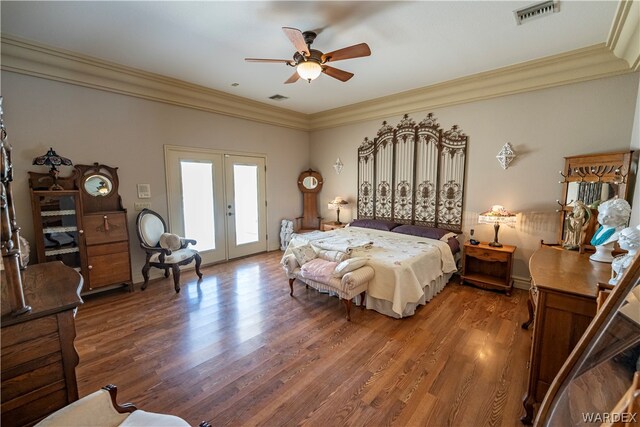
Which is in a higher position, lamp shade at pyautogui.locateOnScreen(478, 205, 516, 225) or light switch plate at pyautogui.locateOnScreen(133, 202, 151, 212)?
light switch plate at pyautogui.locateOnScreen(133, 202, 151, 212)

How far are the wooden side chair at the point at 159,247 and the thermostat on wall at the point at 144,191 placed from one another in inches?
9.2

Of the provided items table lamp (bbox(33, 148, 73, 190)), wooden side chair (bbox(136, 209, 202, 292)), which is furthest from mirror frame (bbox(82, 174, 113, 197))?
wooden side chair (bbox(136, 209, 202, 292))

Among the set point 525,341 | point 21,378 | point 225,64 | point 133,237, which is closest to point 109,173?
point 133,237

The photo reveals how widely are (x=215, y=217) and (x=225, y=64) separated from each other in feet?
8.43

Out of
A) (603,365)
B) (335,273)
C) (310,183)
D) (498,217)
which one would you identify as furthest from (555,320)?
(310,183)

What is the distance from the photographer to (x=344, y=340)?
8.43 ft

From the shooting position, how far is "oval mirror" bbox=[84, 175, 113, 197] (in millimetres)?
3469

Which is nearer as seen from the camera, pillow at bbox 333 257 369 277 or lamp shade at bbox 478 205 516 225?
A: pillow at bbox 333 257 369 277

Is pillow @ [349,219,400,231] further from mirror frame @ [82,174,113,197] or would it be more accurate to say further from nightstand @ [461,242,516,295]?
mirror frame @ [82,174,113,197]

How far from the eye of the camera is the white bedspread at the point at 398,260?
292 cm

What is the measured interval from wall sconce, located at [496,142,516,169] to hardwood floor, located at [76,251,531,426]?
1.82 meters

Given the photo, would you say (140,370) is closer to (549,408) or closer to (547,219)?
(549,408)

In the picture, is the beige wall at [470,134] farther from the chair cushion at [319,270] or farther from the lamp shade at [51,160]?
the chair cushion at [319,270]

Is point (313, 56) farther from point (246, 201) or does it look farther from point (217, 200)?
point (246, 201)
